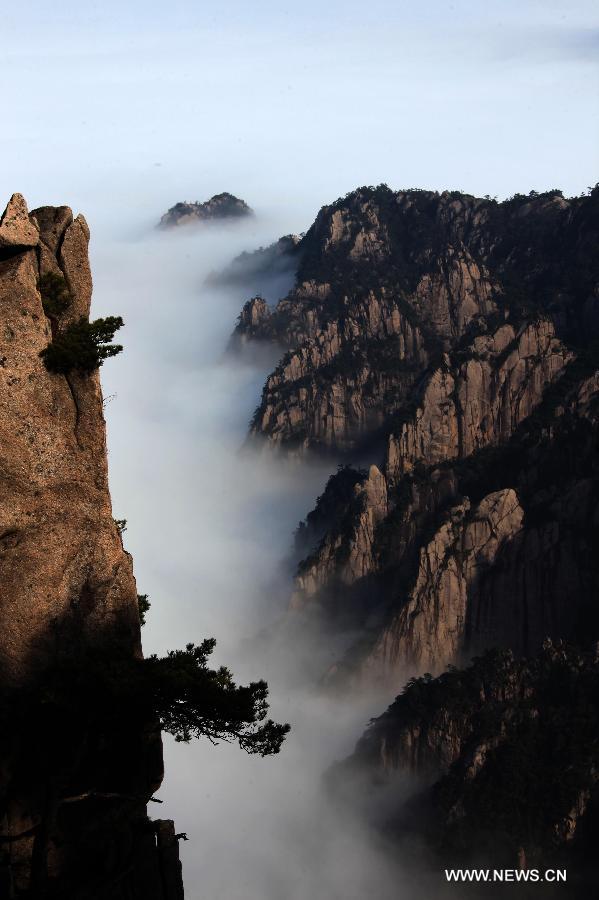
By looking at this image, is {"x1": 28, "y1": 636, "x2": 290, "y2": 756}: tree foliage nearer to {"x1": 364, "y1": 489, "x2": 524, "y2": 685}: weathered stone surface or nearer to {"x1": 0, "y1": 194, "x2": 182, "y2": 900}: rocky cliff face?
{"x1": 0, "y1": 194, "x2": 182, "y2": 900}: rocky cliff face

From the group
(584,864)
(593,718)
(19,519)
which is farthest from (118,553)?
(593,718)

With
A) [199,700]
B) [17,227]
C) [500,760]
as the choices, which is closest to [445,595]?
[500,760]

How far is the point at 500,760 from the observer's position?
468 ft

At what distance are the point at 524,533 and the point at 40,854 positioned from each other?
534 ft

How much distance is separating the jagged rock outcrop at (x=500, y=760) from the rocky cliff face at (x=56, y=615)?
331 feet

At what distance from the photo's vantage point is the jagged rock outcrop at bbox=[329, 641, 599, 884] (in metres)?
131

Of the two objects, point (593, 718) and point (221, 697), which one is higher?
point (593, 718)

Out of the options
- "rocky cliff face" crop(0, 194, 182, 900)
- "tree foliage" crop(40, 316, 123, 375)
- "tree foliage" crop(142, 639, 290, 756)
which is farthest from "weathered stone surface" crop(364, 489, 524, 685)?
"tree foliage" crop(40, 316, 123, 375)

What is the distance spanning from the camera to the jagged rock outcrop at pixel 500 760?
131125 mm

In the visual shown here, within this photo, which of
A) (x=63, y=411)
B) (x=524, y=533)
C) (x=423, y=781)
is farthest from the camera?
(x=524, y=533)

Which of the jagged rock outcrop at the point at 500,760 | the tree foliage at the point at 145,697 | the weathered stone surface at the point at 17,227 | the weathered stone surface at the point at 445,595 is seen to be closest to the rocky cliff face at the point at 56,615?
the weathered stone surface at the point at 17,227

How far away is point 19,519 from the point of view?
34781mm

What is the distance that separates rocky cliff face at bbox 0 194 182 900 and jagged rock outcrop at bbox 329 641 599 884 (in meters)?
101

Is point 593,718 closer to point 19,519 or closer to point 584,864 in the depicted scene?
point 584,864
